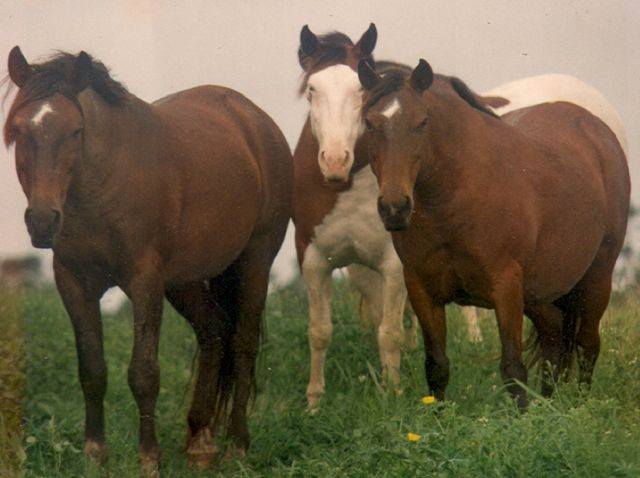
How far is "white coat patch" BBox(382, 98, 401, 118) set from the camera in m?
6.26

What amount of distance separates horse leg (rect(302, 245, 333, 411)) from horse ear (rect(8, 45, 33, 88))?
9.25 ft

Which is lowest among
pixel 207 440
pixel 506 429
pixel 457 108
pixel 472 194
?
pixel 207 440

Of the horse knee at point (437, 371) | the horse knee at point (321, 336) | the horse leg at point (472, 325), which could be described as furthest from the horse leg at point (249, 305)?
the horse leg at point (472, 325)

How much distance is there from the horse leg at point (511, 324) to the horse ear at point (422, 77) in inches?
41.5

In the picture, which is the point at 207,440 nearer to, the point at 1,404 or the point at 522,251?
the point at 1,404

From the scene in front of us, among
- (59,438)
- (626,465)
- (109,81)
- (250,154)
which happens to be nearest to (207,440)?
(59,438)

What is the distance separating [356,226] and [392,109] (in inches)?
87.2

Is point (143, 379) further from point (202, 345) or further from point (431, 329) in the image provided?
point (431, 329)

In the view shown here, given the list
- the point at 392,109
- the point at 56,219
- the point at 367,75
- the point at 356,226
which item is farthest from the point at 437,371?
the point at 56,219

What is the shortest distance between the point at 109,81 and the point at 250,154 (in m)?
1.37

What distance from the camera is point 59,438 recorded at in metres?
6.82

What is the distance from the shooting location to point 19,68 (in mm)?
6168

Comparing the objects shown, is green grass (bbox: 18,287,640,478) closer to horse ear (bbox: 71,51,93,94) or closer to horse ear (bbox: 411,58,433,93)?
horse ear (bbox: 411,58,433,93)

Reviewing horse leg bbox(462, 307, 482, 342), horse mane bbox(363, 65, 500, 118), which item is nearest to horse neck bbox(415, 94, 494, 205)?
horse mane bbox(363, 65, 500, 118)
